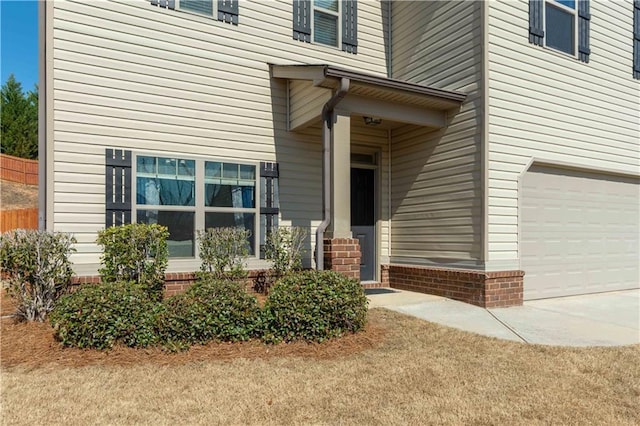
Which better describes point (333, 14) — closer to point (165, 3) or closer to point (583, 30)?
point (165, 3)

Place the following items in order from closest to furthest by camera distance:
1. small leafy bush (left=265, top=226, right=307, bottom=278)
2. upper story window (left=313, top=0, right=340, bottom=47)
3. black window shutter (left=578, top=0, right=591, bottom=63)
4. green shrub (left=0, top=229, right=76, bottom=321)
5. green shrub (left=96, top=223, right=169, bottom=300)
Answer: green shrub (left=0, top=229, right=76, bottom=321), green shrub (left=96, top=223, right=169, bottom=300), small leafy bush (left=265, top=226, right=307, bottom=278), black window shutter (left=578, top=0, right=591, bottom=63), upper story window (left=313, top=0, right=340, bottom=47)

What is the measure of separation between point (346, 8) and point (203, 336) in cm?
653

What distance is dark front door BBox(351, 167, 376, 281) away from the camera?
27.1ft

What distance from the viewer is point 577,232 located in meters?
7.69

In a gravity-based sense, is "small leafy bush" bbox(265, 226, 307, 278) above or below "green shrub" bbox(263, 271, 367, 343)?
above

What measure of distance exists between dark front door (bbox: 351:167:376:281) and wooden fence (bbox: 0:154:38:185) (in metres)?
21.1

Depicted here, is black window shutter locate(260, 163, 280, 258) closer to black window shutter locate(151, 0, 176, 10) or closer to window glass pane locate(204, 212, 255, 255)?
window glass pane locate(204, 212, 255, 255)

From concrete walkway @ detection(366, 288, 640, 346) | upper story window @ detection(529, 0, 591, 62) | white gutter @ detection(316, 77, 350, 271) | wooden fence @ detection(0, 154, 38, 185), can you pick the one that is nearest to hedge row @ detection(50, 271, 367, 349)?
white gutter @ detection(316, 77, 350, 271)

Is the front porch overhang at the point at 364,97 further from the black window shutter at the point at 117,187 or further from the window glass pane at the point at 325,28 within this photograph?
the black window shutter at the point at 117,187

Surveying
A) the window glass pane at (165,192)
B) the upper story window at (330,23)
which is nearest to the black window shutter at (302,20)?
the upper story window at (330,23)

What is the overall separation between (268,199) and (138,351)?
3.59m

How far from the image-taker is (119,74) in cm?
628

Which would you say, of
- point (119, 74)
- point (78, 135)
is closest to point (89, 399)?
point (78, 135)

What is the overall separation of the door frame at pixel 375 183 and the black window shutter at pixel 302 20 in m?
2.21
